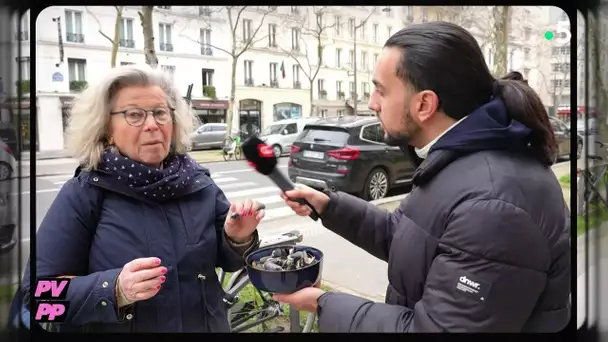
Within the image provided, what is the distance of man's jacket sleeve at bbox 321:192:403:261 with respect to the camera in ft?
4.87

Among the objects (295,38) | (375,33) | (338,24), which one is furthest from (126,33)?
(375,33)

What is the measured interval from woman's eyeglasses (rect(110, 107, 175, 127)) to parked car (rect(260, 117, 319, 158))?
0.29 meters

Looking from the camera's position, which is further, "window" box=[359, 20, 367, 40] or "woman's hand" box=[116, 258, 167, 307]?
"window" box=[359, 20, 367, 40]

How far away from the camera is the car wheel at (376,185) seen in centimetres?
150

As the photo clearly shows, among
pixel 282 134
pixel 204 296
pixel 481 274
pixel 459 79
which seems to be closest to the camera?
pixel 481 274

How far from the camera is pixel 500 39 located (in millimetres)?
1405

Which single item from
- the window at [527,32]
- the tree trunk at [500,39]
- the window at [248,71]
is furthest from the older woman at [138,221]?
the window at [527,32]

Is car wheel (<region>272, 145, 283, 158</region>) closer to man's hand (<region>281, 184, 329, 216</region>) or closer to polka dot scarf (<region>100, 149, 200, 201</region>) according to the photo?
man's hand (<region>281, 184, 329, 216</region>)

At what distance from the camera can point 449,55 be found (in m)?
1.34

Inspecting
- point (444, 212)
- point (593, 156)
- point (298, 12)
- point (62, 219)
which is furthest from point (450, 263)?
point (62, 219)

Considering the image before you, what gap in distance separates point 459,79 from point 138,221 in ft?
3.12

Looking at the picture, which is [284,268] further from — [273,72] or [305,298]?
[273,72]

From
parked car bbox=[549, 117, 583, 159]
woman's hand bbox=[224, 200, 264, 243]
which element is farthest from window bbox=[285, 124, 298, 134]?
parked car bbox=[549, 117, 583, 159]
